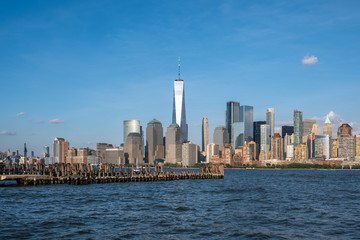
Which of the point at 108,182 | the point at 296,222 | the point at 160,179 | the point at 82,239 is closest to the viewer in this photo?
the point at 82,239

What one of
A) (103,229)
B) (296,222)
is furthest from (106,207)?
(296,222)

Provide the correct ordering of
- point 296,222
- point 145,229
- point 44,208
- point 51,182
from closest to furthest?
point 145,229 < point 296,222 < point 44,208 < point 51,182

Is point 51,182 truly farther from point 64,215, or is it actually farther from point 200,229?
point 200,229

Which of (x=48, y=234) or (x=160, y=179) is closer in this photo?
(x=48, y=234)

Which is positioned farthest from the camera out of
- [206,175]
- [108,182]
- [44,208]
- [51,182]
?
[206,175]

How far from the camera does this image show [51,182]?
317 feet

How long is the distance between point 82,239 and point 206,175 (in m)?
96.2

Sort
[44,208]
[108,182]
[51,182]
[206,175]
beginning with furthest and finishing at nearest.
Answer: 1. [206,175]
2. [108,182]
3. [51,182]
4. [44,208]

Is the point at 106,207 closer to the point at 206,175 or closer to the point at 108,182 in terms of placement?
the point at 108,182

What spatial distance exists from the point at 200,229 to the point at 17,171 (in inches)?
3648

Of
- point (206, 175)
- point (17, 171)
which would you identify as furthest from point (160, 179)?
point (17, 171)

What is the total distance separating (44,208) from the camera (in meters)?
53.6

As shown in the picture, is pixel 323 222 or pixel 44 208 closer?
pixel 323 222

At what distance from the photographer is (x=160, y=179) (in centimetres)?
11812
